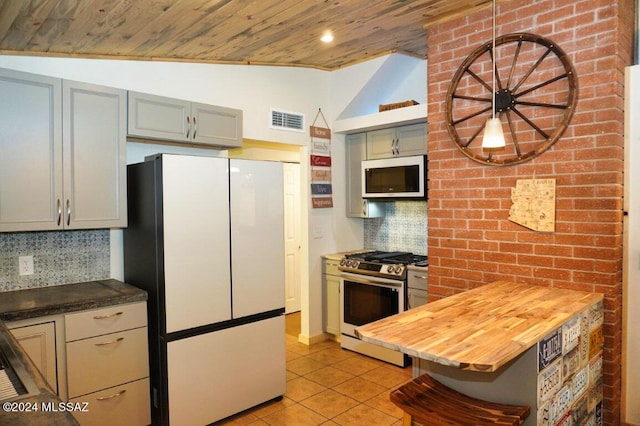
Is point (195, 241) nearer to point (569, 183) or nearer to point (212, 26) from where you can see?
point (212, 26)

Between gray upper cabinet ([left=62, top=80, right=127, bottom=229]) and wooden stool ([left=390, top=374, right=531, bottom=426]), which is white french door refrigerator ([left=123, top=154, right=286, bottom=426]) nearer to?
gray upper cabinet ([left=62, top=80, right=127, bottom=229])

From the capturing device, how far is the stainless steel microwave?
3820 mm

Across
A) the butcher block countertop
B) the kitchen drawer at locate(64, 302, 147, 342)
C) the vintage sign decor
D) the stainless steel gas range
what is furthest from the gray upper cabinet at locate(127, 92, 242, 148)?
the butcher block countertop

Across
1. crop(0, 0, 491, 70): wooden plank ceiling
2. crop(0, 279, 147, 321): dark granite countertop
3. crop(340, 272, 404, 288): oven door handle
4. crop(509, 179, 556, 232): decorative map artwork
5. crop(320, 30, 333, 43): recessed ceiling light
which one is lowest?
crop(340, 272, 404, 288): oven door handle

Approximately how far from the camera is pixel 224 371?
2852 mm

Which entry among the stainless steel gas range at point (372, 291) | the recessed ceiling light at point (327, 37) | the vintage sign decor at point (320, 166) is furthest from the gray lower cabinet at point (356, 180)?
the recessed ceiling light at point (327, 37)

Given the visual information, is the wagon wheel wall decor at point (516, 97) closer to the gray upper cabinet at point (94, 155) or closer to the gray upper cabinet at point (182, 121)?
the gray upper cabinet at point (182, 121)

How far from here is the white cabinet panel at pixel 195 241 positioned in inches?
104

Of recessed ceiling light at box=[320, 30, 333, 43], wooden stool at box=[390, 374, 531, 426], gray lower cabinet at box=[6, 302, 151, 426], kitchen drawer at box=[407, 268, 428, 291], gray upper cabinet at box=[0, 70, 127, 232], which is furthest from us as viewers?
kitchen drawer at box=[407, 268, 428, 291]

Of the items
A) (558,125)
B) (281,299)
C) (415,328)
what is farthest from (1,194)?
(558,125)

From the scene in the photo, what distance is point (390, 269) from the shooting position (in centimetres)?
373

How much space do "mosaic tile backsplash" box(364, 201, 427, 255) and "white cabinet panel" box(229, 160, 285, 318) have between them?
1.66 meters

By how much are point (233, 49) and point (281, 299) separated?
1.92 meters

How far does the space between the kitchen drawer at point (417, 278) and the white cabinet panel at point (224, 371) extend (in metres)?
1.15
